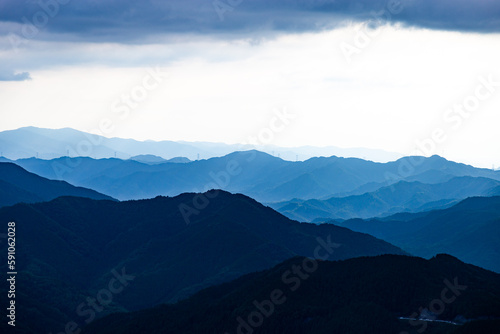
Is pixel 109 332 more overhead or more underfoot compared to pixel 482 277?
more underfoot

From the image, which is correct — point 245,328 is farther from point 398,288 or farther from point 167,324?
point 398,288

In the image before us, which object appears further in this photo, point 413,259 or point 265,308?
point 413,259

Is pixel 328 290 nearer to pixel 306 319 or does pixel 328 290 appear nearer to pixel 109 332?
pixel 306 319

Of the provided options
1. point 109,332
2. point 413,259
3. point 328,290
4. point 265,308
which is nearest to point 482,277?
point 413,259

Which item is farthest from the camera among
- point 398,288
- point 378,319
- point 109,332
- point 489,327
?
point 109,332

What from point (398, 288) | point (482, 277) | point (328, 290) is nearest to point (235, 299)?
point (328, 290)

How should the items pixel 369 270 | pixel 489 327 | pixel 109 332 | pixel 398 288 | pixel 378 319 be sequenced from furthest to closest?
pixel 109 332, pixel 369 270, pixel 398 288, pixel 378 319, pixel 489 327
